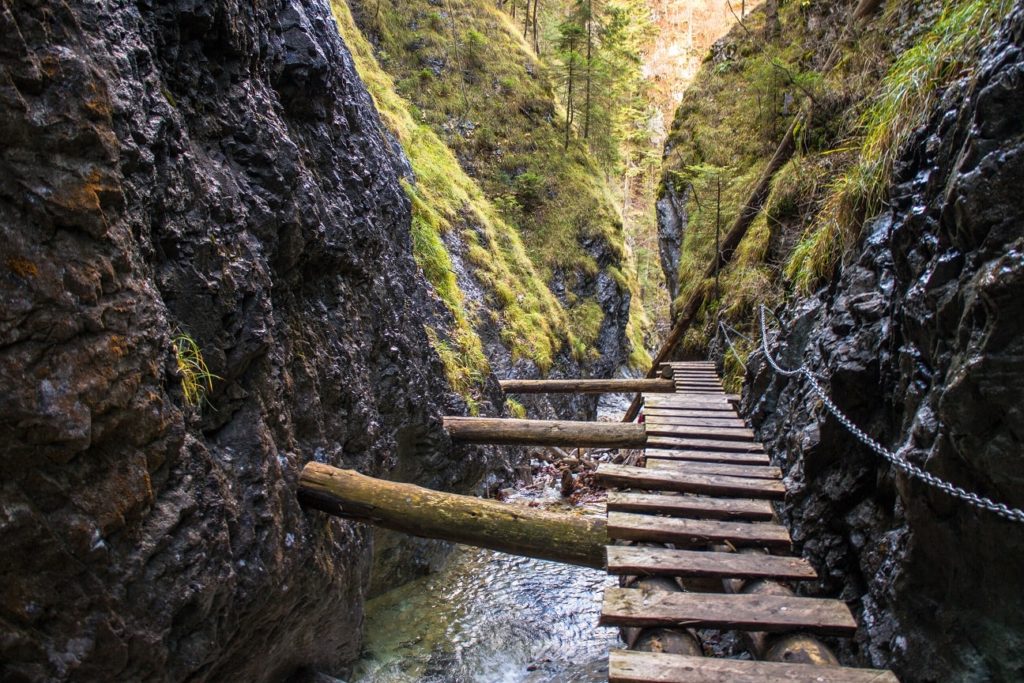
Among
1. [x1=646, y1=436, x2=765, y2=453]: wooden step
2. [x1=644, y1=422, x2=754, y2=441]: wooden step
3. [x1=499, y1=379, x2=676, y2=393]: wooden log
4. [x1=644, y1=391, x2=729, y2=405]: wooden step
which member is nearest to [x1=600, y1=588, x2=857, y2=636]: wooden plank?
[x1=646, y1=436, x2=765, y2=453]: wooden step

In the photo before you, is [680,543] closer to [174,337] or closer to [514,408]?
[174,337]

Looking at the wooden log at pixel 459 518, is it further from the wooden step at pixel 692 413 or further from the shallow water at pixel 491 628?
the wooden step at pixel 692 413

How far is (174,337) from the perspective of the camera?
270 cm

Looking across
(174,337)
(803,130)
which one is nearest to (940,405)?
(174,337)

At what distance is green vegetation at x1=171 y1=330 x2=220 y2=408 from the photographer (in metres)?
2.63

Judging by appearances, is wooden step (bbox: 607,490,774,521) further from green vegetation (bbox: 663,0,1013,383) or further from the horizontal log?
green vegetation (bbox: 663,0,1013,383)

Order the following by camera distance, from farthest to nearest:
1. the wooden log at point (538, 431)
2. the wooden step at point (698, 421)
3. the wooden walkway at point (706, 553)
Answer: the wooden log at point (538, 431), the wooden step at point (698, 421), the wooden walkway at point (706, 553)

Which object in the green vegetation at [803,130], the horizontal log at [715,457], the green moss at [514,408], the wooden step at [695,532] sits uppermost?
the green vegetation at [803,130]

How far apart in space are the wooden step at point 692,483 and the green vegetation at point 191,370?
8.09 ft

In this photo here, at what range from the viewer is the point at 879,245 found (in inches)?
136

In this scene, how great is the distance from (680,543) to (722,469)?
1.10 meters

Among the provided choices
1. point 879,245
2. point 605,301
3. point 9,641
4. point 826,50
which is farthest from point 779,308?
point 605,301

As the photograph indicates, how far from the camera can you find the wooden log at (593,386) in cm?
793

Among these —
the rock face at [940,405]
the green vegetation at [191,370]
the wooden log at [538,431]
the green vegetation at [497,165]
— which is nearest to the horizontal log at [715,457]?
the rock face at [940,405]
